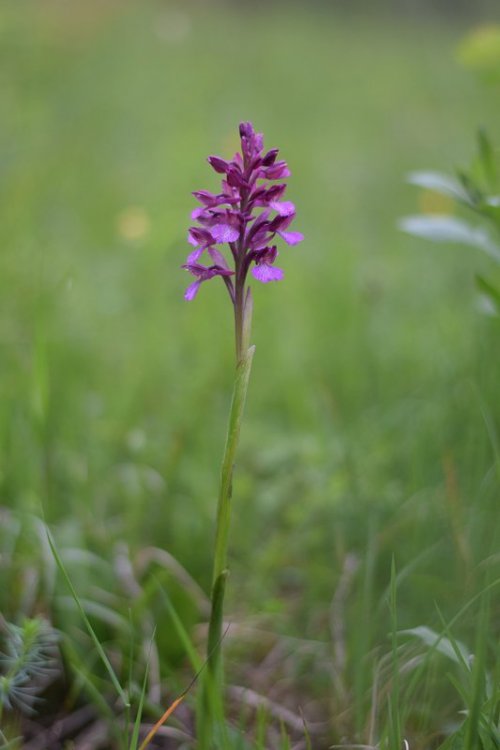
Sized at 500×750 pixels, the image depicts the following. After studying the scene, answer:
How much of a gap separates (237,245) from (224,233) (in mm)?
44

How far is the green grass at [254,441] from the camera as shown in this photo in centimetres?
145

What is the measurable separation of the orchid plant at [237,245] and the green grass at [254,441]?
0.59ft

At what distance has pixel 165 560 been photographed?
165cm

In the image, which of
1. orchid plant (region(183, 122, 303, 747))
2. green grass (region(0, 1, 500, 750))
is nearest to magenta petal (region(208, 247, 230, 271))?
orchid plant (region(183, 122, 303, 747))

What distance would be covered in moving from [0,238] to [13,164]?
44 centimetres

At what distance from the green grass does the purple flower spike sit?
429mm

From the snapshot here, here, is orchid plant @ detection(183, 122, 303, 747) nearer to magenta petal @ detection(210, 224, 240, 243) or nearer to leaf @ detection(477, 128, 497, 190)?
magenta petal @ detection(210, 224, 240, 243)

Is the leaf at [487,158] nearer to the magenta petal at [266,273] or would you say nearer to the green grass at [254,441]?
the green grass at [254,441]

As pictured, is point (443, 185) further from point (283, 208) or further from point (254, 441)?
point (254, 441)

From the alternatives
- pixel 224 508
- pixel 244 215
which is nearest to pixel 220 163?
pixel 244 215

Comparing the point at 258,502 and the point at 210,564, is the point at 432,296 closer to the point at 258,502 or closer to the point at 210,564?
the point at 258,502

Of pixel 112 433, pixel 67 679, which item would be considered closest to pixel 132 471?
pixel 112 433

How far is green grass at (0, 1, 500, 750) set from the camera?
145 cm

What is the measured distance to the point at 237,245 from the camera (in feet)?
3.54
